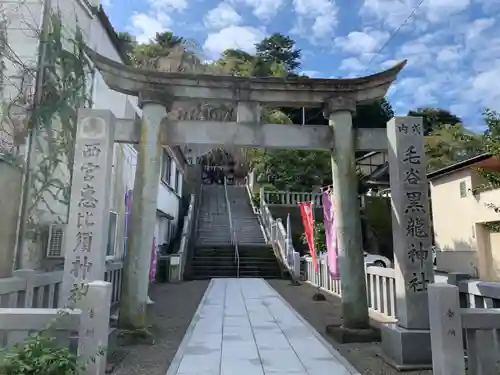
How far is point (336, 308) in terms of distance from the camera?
9.63 meters

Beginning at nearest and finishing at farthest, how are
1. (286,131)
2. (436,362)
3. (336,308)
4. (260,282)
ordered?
1. (436,362)
2. (286,131)
3. (336,308)
4. (260,282)

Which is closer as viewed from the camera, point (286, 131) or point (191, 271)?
point (286, 131)

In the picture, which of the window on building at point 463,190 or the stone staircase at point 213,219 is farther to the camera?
the stone staircase at point 213,219

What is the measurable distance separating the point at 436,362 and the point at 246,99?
208 inches

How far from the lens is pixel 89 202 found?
6.00m

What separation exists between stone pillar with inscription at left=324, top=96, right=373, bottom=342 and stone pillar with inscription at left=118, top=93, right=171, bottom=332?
10.6 ft

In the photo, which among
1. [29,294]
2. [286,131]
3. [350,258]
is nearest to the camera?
[29,294]

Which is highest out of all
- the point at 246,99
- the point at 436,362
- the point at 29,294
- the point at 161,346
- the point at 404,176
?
the point at 246,99

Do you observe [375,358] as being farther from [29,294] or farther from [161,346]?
[29,294]

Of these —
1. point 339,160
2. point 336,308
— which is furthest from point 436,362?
point 336,308

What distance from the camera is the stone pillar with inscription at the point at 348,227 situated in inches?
253

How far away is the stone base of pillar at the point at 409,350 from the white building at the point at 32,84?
679 cm

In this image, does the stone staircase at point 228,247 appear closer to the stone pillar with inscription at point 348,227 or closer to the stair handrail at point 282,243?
the stair handrail at point 282,243

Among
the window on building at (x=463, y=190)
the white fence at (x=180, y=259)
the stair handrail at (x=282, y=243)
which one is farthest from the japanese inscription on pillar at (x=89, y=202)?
the window on building at (x=463, y=190)
